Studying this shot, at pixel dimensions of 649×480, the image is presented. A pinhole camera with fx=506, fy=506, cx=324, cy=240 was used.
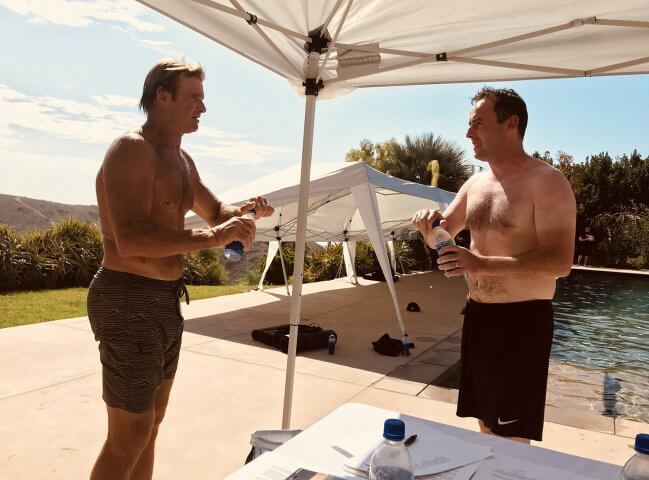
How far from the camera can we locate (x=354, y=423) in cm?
165

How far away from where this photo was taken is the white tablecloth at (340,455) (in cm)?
132

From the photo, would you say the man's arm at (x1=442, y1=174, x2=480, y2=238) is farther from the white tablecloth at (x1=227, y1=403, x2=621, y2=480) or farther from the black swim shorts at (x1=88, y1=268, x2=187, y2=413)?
the black swim shorts at (x1=88, y1=268, x2=187, y2=413)

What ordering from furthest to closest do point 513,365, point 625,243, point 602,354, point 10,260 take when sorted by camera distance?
point 625,243 → point 10,260 → point 602,354 → point 513,365

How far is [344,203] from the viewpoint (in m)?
11.3

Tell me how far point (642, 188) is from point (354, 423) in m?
28.2

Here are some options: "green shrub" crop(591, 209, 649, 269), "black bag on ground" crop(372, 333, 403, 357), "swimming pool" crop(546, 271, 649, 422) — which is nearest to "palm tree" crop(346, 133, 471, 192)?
"green shrub" crop(591, 209, 649, 269)

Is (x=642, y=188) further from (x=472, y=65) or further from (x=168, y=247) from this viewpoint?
(x=168, y=247)

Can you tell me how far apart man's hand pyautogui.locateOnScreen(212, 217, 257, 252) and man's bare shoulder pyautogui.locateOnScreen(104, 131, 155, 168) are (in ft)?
1.22

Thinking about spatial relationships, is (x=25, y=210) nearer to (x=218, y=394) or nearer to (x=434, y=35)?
(x=218, y=394)

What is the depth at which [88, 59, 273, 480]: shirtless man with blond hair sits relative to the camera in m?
1.88

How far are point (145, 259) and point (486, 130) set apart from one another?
5.67ft

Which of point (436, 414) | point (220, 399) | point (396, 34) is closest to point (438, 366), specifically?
point (436, 414)

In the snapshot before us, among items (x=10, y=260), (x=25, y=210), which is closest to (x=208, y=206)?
(x=10, y=260)

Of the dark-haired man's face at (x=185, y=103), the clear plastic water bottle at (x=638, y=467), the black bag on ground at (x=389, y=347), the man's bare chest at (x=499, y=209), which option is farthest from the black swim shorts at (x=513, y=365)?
the black bag on ground at (x=389, y=347)
